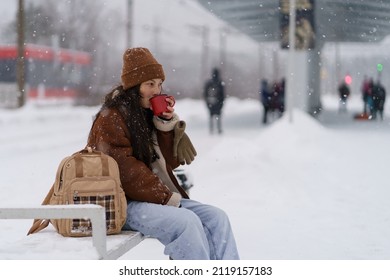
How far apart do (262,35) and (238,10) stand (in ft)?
34.9

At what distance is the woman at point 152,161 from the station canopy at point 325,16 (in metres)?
17.1

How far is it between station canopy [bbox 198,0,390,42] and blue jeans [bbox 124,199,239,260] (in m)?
17.2

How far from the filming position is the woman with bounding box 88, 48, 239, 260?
321 cm

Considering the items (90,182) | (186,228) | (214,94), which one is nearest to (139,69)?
(90,182)

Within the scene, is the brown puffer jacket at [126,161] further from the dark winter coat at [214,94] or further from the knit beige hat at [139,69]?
the dark winter coat at [214,94]

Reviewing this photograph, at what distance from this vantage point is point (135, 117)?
3305 mm

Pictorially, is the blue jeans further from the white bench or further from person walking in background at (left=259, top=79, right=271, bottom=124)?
person walking in background at (left=259, top=79, right=271, bottom=124)

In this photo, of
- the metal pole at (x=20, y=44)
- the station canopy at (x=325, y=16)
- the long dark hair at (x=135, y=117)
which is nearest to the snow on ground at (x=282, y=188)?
the long dark hair at (x=135, y=117)

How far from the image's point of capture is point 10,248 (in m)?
3.23

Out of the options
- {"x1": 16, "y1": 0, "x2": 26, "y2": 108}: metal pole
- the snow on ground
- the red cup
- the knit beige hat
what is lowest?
the snow on ground

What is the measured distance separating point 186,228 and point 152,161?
0.45 m

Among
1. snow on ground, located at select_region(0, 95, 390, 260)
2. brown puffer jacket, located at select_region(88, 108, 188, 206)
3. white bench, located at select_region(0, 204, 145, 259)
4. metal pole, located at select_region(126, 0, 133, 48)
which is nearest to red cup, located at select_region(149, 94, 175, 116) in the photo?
brown puffer jacket, located at select_region(88, 108, 188, 206)

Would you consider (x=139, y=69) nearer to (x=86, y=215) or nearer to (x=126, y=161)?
(x=126, y=161)

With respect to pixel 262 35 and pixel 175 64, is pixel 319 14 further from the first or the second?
pixel 175 64
